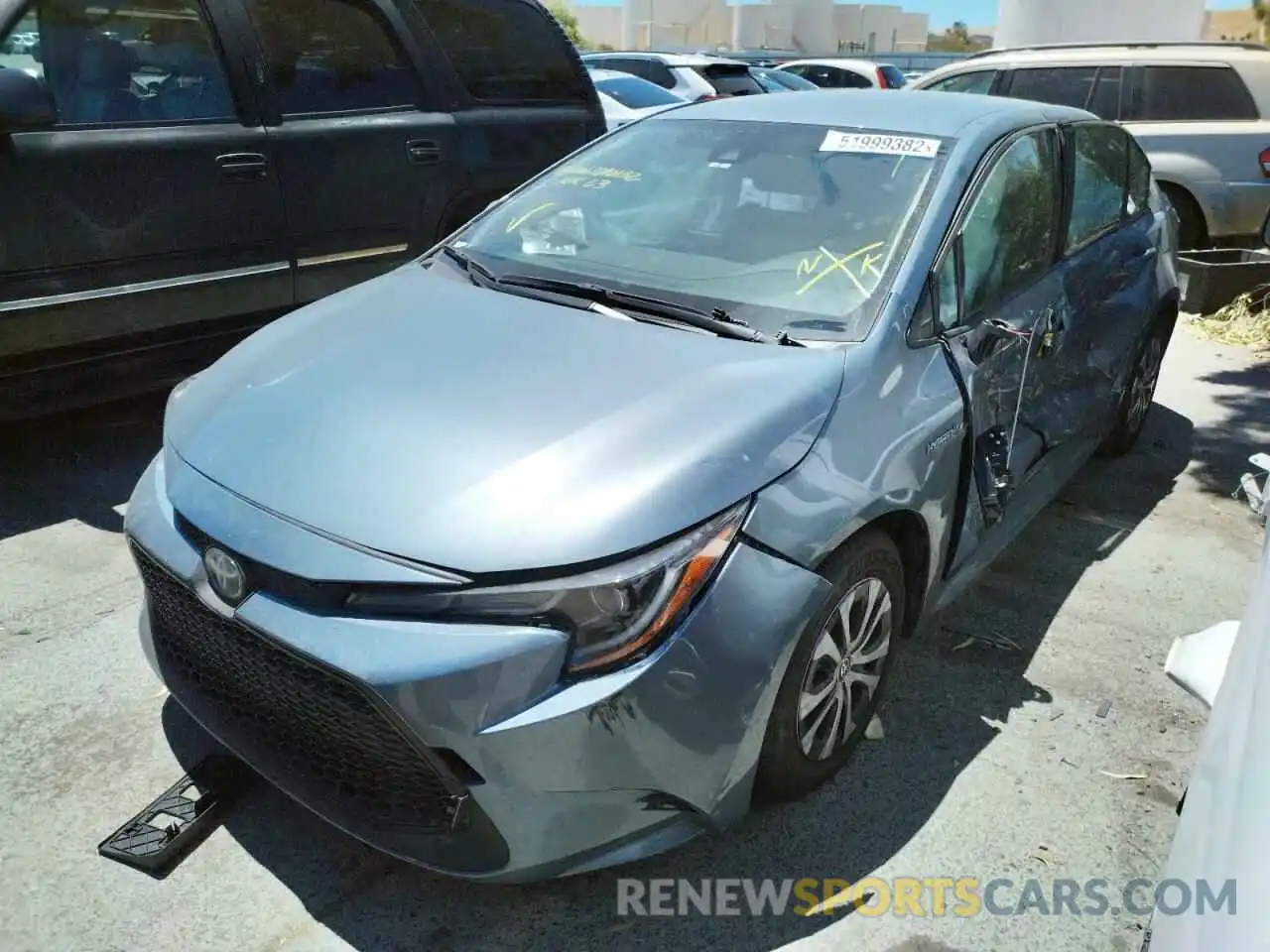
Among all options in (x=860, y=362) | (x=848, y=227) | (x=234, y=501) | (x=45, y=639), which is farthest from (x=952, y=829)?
(x=45, y=639)

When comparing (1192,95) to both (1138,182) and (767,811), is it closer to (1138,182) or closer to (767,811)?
(1138,182)

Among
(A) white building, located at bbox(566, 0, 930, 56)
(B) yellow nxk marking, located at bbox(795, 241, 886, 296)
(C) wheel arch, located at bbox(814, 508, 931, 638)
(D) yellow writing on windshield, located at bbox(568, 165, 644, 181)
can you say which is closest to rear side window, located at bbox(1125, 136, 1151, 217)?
(B) yellow nxk marking, located at bbox(795, 241, 886, 296)

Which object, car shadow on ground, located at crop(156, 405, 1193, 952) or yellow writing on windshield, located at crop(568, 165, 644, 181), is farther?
yellow writing on windshield, located at crop(568, 165, 644, 181)

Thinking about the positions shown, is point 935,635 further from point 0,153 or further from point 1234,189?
point 1234,189

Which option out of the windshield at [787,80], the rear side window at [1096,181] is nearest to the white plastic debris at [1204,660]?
the rear side window at [1096,181]

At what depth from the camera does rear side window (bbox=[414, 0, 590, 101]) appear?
5.54 metres

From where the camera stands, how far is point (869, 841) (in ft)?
8.54

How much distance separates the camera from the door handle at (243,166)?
4.49 metres

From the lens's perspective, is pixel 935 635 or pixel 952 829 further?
pixel 935 635

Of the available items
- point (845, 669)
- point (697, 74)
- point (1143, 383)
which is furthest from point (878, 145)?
point (697, 74)

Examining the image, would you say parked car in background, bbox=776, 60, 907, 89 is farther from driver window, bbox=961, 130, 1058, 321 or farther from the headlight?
the headlight

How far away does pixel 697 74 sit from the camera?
14.3 meters

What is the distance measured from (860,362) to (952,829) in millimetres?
1200

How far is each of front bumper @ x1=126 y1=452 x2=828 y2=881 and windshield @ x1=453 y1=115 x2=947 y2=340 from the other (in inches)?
37.2
